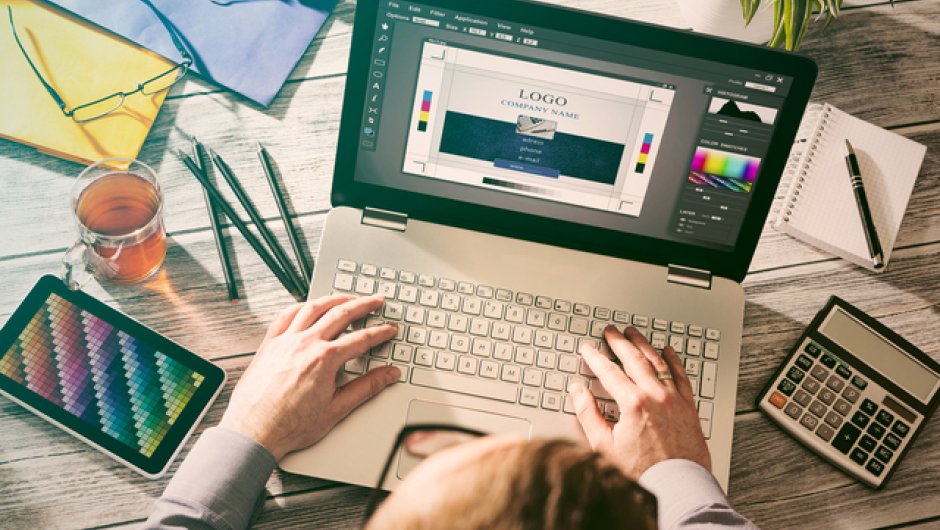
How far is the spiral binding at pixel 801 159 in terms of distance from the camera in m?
1.11

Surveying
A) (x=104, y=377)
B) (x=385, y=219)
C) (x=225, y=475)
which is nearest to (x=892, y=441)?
(x=385, y=219)

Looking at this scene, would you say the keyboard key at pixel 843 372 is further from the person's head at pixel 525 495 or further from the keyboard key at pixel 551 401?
the person's head at pixel 525 495

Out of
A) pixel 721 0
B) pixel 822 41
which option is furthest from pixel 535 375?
pixel 822 41

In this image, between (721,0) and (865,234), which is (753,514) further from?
(721,0)

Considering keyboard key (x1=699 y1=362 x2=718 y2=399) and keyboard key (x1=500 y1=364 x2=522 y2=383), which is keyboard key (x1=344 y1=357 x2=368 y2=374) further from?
keyboard key (x1=699 y1=362 x2=718 y2=399)

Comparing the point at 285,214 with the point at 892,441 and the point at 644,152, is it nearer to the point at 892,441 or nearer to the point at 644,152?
the point at 644,152

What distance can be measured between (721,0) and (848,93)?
0.26m

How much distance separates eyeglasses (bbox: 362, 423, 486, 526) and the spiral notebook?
1.79 feet

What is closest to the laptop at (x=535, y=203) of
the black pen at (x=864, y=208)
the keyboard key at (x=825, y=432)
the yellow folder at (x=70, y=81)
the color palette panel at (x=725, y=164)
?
the color palette panel at (x=725, y=164)

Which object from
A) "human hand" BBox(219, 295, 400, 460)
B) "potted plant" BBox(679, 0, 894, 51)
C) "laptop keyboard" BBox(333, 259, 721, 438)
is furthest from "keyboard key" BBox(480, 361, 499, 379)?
"potted plant" BBox(679, 0, 894, 51)

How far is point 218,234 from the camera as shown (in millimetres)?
1034

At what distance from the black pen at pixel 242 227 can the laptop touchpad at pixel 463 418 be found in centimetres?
22

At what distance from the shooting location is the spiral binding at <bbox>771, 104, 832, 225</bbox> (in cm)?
111

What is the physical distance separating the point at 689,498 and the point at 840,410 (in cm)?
26
